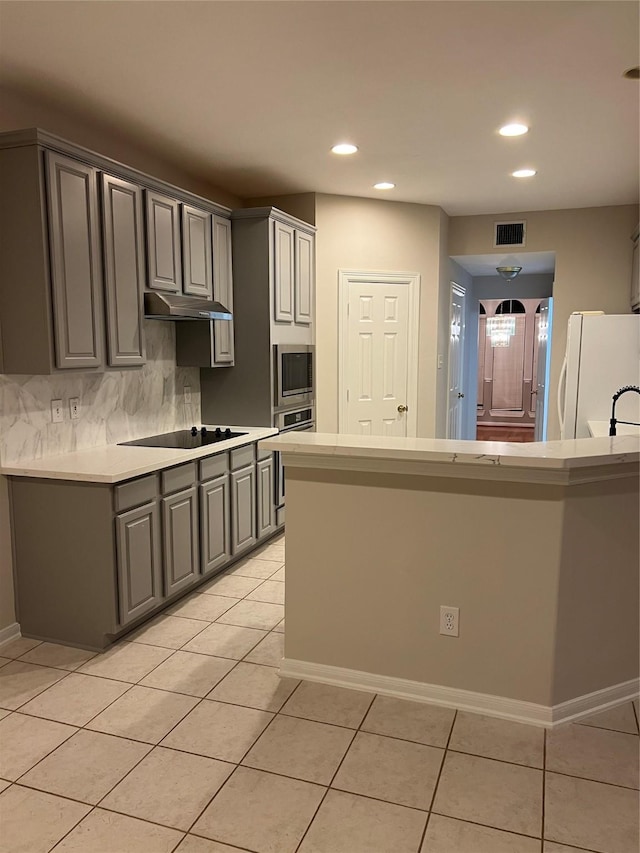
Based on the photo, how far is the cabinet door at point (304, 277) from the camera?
4.97 m

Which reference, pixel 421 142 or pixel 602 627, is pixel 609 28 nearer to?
pixel 421 142

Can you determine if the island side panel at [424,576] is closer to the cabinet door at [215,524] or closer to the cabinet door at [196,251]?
the cabinet door at [215,524]

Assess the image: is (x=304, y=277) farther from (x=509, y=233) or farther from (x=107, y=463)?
(x=107, y=463)

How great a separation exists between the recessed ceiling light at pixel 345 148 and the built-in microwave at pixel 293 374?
1389 millimetres

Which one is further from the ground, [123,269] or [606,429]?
[123,269]

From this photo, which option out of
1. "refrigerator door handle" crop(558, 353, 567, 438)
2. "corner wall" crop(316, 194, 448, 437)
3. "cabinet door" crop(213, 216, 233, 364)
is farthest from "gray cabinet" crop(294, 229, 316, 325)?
"refrigerator door handle" crop(558, 353, 567, 438)

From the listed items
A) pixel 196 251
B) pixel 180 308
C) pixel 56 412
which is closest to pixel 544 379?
pixel 196 251

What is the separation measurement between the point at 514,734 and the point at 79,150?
323 cm

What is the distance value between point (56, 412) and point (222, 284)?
1627 mm

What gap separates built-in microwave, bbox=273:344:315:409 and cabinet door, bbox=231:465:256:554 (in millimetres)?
652

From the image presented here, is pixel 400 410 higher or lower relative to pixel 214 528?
higher

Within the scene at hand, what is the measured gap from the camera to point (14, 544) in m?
3.21

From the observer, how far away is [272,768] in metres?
2.23

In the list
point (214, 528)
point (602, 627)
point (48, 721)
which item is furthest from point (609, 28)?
point (48, 721)
